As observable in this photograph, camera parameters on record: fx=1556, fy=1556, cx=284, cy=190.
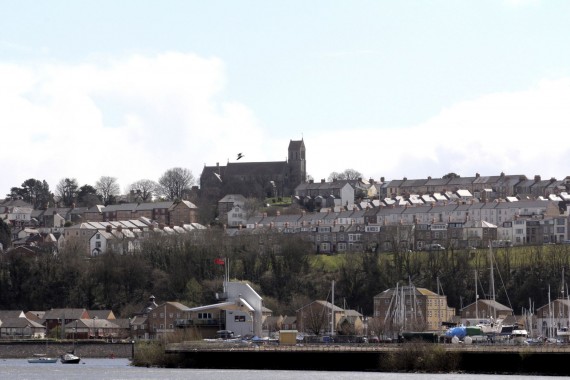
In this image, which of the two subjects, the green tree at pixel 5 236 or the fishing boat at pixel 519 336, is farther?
the green tree at pixel 5 236

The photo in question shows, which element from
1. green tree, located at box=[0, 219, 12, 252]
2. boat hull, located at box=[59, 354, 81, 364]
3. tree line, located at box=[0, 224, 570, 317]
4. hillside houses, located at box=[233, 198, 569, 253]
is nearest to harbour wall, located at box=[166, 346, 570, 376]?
boat hull, located at box=[59, 354, 81, 364]

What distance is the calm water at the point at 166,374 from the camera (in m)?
81.5

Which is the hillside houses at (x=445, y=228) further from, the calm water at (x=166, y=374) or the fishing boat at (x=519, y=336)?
the calm water at (x=166, y=374)

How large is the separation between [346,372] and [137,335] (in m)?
49.5

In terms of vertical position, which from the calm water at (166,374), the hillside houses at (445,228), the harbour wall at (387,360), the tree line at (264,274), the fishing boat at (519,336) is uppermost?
the hillside houses at (445,228)

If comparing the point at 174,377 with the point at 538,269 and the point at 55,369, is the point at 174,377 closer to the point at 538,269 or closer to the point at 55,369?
the point at 55,369

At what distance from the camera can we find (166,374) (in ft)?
293

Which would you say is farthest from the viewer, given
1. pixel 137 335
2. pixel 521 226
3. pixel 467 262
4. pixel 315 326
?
pixel 521 226

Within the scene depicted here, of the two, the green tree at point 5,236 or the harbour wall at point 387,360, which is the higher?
the green tree at point 5,236

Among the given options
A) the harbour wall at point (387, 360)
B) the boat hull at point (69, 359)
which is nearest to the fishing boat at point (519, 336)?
the harbour wall at point (387, 360)

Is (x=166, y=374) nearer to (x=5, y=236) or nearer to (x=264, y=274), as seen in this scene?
(x=264, y=274)

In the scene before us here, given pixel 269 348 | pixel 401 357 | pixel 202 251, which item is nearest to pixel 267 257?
pixel 202 251

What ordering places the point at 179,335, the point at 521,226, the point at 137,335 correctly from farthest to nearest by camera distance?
the point at 521,226
the point at 137,335
the point at 179,335

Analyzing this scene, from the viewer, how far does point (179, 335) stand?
105 m
